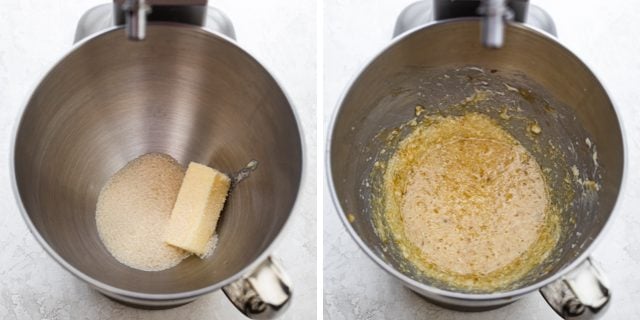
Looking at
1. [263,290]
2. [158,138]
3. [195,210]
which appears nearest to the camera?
[263,290]

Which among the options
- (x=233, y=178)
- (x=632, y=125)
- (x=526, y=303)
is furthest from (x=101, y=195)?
(x=632, y=125)

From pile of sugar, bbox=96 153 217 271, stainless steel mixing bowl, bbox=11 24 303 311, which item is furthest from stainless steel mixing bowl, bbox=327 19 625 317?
pile of sugar, bbox=96 153 217 271

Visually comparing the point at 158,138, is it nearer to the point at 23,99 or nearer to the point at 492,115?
the point at 23,99

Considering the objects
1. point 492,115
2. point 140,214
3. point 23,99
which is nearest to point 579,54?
point 492,115

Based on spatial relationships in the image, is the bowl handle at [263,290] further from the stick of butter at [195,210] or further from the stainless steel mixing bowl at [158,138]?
the stick of butter at [195,210]

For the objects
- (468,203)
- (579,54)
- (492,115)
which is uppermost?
(579,54)

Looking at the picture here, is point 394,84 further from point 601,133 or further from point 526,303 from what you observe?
point 526,303

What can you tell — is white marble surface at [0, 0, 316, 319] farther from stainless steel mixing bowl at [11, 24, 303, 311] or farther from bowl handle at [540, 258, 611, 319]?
bowl handle at [540, 258, 611, 319]
